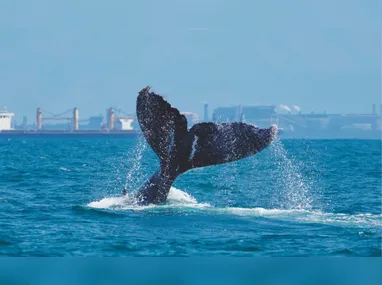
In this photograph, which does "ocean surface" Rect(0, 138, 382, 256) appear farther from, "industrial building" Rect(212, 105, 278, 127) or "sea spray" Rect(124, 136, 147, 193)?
"industrial building" Rect(212, 105, 278, 127)

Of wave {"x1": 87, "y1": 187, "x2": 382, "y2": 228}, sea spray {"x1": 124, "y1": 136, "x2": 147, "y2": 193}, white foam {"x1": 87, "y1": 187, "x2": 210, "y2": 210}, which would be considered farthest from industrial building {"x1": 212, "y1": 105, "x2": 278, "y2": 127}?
wave {"x1": 87, "y1": 187, "x2": 382, "y2": 228}

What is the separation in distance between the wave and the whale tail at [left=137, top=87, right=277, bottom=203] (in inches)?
38.5

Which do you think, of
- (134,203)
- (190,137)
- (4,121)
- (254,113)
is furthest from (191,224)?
(254,113)

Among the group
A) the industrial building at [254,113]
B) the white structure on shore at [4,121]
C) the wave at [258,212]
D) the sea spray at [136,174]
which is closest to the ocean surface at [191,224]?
the wave at [258,212]

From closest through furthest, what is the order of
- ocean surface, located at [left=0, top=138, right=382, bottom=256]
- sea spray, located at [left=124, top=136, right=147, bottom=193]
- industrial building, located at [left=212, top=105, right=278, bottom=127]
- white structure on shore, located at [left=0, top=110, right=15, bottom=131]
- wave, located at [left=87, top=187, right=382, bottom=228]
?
ocean surface, located at [left=0, top=138, right=382, bottom=256]
wave, located at [left=87, top=187, right=382, bottom=228]
sea spray, located at [left=124, top=136, right=147, bottom=193]
white structure on shore, located at [left=0, top=110, right=15, bottom=131]
industrial building, located at [left=212, top=105, right=278, bottom=127]

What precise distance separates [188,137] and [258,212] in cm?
193

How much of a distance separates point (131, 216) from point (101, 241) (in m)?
1.45

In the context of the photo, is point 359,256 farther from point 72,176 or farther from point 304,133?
point 304,133

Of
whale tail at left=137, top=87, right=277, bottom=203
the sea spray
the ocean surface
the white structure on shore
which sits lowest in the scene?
the ocean surface

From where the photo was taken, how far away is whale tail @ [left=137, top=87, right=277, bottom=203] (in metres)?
10.4

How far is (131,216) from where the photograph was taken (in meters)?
11.1

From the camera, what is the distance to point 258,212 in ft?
39.5

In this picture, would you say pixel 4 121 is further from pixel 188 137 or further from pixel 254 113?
pixel 188 137

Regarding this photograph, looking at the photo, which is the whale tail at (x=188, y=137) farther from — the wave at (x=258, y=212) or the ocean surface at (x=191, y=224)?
the wave at (x=258, y=212)
